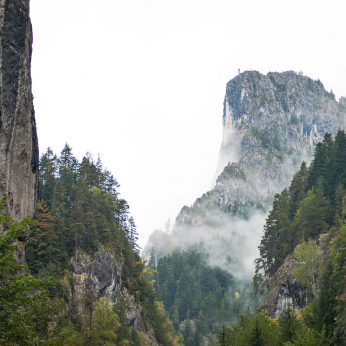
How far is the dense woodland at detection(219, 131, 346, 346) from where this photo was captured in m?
31.1

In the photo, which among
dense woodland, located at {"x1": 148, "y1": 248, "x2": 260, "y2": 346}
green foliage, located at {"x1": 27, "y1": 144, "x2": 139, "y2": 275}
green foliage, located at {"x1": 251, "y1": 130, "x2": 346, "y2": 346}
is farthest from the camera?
dense woodland, located at {"x1": 148, "y1": 248, "x2": 260, "y2": 346}

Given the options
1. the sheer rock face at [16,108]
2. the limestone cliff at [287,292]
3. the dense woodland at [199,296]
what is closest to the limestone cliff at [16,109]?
the sheer rock face at [16,108]

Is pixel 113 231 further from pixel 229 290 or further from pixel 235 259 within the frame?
pixel 235 259

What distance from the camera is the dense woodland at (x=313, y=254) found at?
31125 mm

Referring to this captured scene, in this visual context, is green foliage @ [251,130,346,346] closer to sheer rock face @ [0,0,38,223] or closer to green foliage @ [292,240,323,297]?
green foliage @ [292,240,323,297]

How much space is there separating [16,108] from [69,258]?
34.9 meters

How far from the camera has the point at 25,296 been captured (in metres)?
18.0

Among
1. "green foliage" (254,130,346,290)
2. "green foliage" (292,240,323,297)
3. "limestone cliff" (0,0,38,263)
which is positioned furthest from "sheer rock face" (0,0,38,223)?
"green foliage" (254,130,346,290)

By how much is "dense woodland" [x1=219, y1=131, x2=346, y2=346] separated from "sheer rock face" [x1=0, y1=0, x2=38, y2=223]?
21019mm

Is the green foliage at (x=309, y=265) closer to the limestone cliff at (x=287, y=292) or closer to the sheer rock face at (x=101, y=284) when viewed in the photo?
the limestone cliff at (x=287, y=292)

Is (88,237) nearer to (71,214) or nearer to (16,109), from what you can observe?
(71,214)

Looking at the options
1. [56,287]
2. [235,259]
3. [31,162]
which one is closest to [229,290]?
[235,259]

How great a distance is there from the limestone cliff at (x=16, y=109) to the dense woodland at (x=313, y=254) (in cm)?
2095

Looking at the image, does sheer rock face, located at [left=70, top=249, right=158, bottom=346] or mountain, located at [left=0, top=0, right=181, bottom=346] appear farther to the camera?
sheer rock face, located at [left=70, top=249, right=158, bottom=346]
